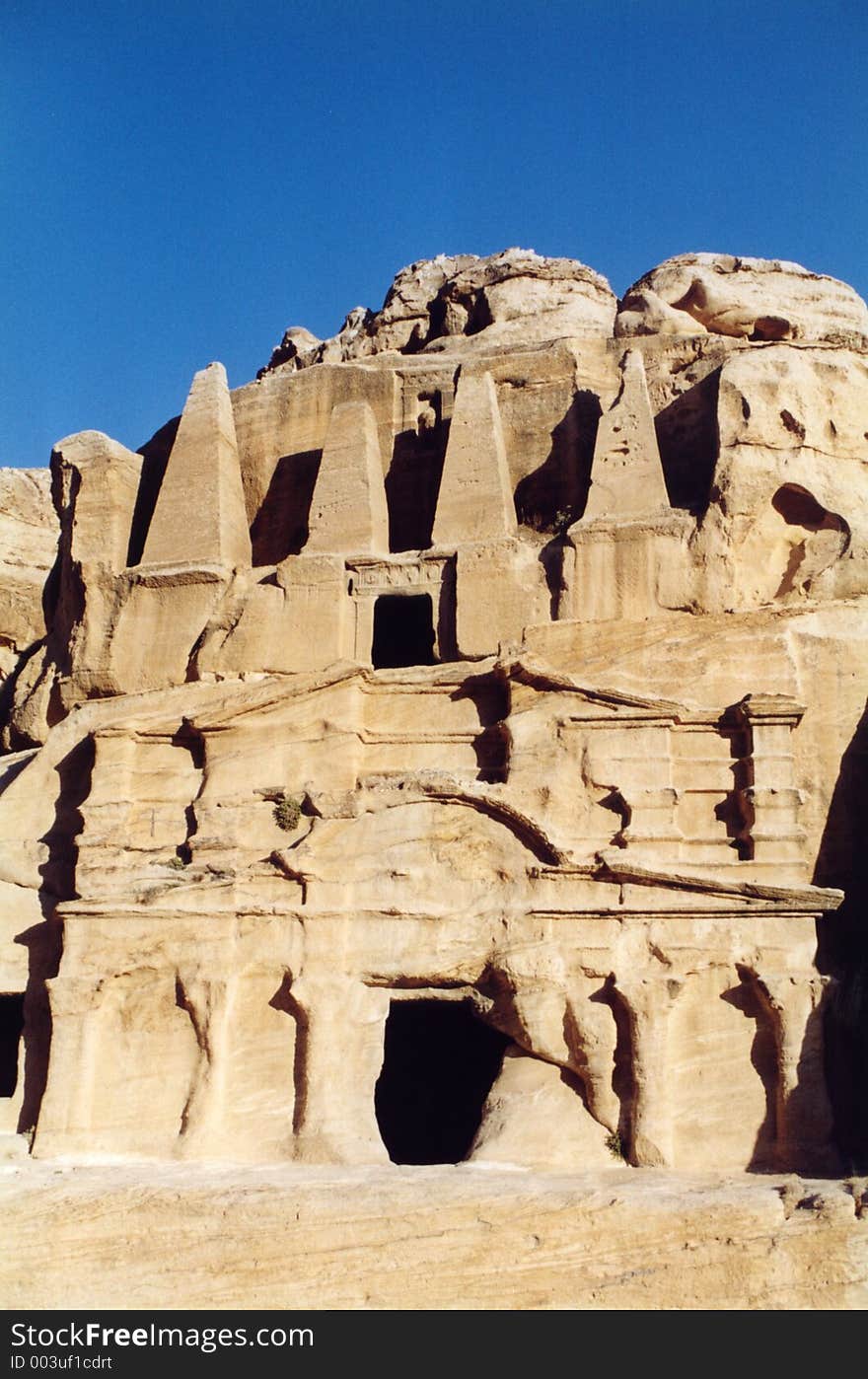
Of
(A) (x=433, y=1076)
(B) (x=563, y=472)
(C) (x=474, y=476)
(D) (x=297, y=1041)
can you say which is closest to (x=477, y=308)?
(B) (x=563, y=472)

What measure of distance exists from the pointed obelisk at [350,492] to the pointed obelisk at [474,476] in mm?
1034

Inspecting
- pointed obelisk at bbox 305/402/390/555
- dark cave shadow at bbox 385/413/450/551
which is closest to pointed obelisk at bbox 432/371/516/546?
pointed obelisk at bbox 305/402/390/555

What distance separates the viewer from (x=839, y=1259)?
1170cm

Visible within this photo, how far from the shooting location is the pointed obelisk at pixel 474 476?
19906 mm

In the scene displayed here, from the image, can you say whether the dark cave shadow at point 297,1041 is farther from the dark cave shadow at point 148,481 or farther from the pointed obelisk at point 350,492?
the dark cave shadow at point 148,481

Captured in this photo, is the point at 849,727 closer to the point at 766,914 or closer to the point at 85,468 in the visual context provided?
the point at 766,914

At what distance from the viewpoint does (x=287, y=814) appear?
1722 centimetres

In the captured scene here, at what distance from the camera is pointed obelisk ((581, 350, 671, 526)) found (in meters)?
19.2

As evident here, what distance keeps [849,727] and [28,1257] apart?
36.2 feet

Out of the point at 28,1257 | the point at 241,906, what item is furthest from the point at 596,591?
the point at 28,1257

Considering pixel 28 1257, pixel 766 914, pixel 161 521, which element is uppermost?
pixel 161 521

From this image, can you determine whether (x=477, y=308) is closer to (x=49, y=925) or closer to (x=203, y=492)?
(x=203, y=492)

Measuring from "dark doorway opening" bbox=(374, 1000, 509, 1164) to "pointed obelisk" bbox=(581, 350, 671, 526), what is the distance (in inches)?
286

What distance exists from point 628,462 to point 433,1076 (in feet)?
29.7
